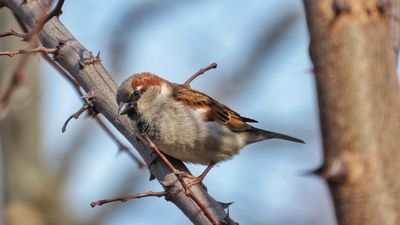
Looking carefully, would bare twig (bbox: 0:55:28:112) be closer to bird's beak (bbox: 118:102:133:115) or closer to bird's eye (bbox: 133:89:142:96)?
bird's beak (bbox: 118:102:133:115)

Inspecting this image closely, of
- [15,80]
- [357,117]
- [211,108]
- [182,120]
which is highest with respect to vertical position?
[15,80]

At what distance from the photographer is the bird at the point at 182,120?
363cm

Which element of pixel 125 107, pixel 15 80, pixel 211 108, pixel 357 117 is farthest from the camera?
pixel 211 108

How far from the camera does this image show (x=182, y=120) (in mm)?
3779

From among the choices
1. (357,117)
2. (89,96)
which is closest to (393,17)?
(357,117)

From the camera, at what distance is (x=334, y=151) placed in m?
0.93

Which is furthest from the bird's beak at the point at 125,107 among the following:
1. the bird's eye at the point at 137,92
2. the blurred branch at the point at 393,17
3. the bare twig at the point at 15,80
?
the blurred branch at the point at 393,17

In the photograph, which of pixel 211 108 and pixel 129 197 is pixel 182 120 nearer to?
pixel 211 108

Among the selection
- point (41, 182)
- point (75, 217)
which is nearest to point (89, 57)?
point (41, 182)

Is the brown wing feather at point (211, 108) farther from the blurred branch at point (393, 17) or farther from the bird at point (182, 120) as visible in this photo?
the blurred branch at point (393, 17)

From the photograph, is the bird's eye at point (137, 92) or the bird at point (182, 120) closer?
the bird at point (182, 120)

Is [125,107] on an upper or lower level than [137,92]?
upper

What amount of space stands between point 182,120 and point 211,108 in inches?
14.1

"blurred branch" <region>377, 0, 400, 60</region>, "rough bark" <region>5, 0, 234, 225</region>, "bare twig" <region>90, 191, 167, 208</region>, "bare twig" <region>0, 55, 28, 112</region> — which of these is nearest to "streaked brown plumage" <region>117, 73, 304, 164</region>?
"rough bark" <region>5, 0, 234, 225</region>
